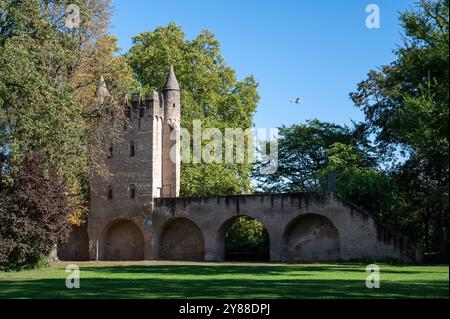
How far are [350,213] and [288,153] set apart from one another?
59.8ft

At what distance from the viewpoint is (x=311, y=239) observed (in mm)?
37000

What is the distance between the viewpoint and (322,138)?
167 ft

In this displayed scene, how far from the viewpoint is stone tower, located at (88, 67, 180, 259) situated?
41281 millimetres

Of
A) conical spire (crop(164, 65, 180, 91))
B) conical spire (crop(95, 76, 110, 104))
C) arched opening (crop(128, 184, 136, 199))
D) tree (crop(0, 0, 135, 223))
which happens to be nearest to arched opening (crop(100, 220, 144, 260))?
arched opening (crop(128, 184, 136, 199))

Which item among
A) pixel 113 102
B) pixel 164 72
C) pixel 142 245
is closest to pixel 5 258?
pixel 113 102

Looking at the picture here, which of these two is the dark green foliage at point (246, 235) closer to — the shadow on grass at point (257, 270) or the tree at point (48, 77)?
the tree at point (48, 77)

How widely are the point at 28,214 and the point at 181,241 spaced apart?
15.9 m

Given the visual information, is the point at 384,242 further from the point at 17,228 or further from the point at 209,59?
the point at 209,59

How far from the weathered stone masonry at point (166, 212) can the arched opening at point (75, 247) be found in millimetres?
68

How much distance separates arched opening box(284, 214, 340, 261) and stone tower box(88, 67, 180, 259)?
8537 mm

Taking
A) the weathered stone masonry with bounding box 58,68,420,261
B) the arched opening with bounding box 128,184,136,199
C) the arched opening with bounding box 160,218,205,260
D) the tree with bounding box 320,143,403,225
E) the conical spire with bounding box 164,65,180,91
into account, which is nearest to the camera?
the weathered stone masonry with bounding box 58,68,420,261

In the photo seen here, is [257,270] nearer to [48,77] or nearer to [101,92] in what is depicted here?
[48,77]

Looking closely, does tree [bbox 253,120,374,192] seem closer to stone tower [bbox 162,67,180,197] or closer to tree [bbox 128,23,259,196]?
tree [bbox 128,23,259,196]

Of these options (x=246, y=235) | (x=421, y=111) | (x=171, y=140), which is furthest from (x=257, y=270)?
(x=246, y=235)
